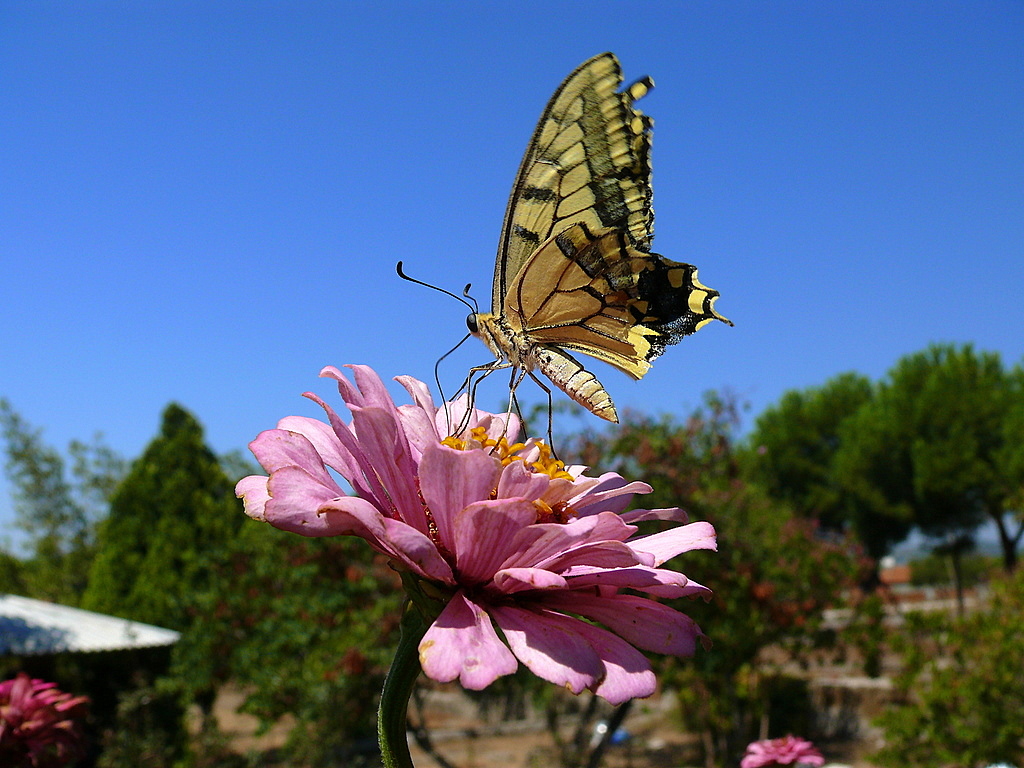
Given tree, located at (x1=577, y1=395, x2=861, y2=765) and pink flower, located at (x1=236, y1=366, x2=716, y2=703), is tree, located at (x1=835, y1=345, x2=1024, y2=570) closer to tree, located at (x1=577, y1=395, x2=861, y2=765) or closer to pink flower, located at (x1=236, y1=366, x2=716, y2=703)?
tree, located at (x1=577, y1=395, x2=861, y2=765)

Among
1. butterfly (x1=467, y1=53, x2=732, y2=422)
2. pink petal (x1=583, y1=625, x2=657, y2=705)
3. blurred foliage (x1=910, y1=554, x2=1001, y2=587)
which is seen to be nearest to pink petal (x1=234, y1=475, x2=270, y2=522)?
pink petal (x1=583, y1=625, x2=657, y2=705)

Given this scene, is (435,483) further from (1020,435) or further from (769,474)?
(769,474)

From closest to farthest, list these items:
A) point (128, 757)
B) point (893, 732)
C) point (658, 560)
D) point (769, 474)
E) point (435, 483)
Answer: point (435, 483), point (658, 560), point (893, 732), point (128, 757), point (769, 474)

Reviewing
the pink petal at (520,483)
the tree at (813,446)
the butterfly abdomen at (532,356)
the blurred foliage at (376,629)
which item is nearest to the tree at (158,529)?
the blurred foliage at (376,629)

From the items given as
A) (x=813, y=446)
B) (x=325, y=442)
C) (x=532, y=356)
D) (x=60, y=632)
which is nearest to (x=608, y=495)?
(x=325, y=442)

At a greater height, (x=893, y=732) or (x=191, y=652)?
(x=191, y=652)

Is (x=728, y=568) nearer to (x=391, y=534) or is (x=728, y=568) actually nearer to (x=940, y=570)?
(x=391, y=534)

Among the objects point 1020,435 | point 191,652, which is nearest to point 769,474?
point 1020,435

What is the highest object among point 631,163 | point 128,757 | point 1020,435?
point 1020,435

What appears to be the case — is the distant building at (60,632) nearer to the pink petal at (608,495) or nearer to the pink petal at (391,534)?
the pink petal at (608,495)
